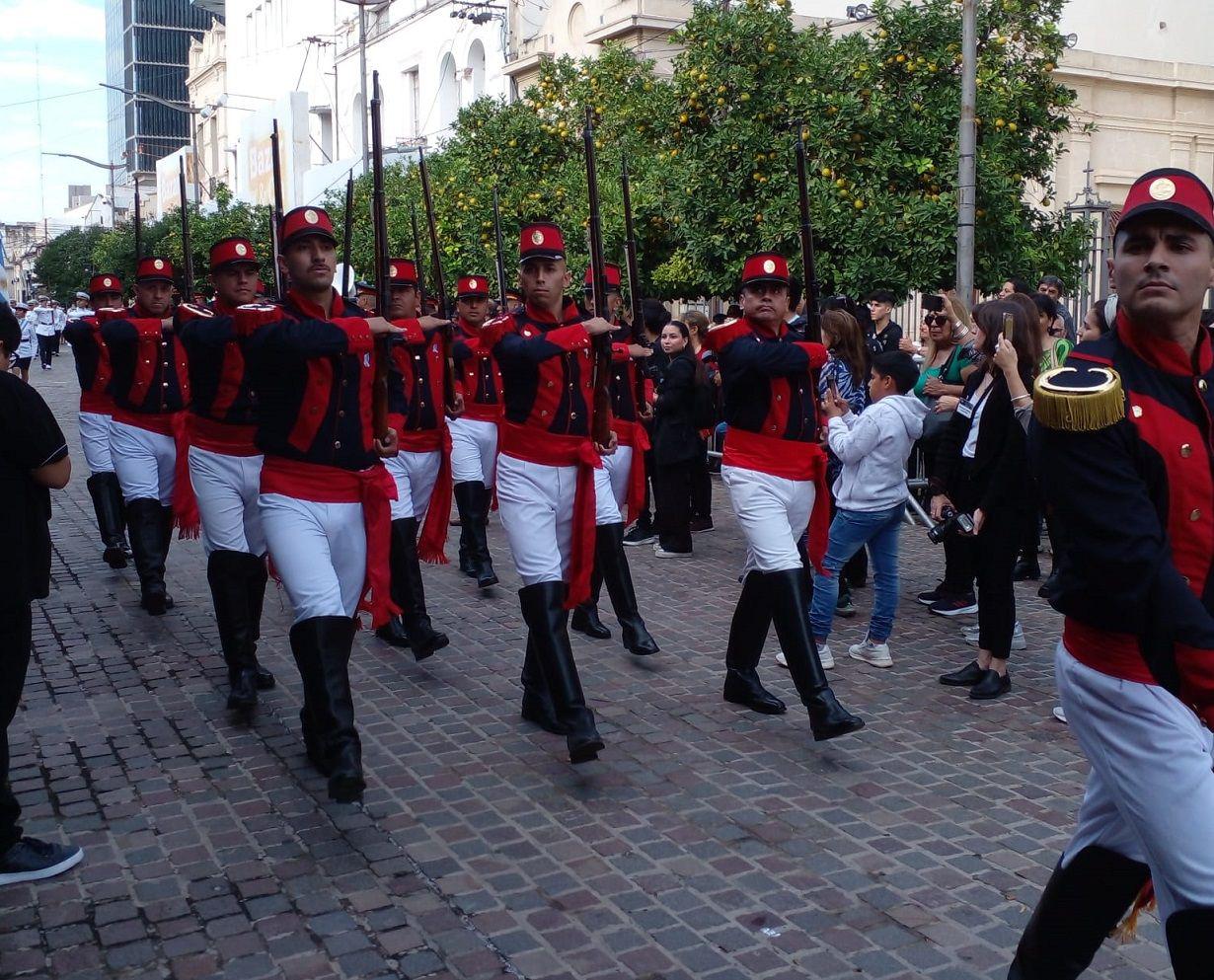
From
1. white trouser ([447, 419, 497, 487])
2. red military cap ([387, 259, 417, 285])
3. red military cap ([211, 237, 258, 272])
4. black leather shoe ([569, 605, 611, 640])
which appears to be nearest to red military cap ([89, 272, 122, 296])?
red military cap ([387, 259, 417, 285])

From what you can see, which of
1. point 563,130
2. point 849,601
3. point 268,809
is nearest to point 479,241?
point 563,130

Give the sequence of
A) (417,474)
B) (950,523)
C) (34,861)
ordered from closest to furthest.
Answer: (34,861) → (950,523) → (417,474)

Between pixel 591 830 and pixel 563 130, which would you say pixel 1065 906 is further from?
pixel 563 130

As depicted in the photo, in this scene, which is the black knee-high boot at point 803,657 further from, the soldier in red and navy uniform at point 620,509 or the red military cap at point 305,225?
the red military cap at point 305,225

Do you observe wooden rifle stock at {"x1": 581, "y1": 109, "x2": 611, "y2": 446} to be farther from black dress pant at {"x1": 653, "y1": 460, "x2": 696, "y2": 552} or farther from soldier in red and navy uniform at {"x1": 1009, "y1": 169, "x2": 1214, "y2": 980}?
black dress pant at {"x1": 653, "y1": 460, "x2": 696, "y2": 552}

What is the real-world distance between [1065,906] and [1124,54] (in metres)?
31.0

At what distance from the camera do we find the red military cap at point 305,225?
18.1ft

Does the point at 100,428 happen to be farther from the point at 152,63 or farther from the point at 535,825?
the point at 152,63

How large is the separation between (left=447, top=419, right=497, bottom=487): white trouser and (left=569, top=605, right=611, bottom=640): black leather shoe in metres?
2.51

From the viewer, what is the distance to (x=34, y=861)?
456 cm

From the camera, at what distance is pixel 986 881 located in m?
4.50

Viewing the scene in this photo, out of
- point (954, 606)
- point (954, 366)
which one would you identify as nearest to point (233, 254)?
point (954, 366)

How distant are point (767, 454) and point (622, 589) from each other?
1.54 metres

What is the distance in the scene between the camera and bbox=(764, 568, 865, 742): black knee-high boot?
18.7 ft
